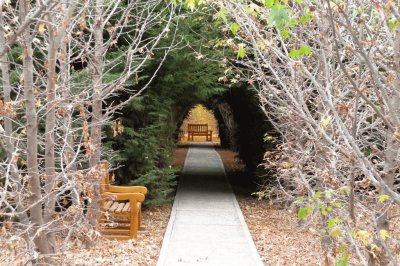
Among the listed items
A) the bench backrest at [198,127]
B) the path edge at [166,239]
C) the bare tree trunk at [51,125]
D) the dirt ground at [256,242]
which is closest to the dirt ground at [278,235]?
the dirt ground at [256,242]

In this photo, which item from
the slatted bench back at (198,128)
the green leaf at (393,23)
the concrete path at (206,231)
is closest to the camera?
the green leaf at (393,23)

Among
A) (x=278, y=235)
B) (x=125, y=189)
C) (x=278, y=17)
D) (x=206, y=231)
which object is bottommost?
(x=278, y=235)

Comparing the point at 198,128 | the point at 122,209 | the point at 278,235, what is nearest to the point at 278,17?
the point at 122,209

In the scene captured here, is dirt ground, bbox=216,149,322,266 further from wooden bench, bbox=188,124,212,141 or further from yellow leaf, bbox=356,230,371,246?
wooden bench, bbox=188,124,212,141

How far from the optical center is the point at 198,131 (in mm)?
50250

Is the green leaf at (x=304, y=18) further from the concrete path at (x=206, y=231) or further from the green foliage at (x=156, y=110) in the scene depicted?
the green foliage at (x=156, y=110)

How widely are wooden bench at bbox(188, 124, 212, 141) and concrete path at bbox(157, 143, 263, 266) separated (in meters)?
31.5

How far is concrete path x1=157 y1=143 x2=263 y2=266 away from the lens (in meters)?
8.16

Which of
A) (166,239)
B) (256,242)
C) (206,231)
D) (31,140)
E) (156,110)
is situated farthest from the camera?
(156,110)

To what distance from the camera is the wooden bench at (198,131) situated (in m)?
48.8

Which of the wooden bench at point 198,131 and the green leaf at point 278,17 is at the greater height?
the green leaf at point 278,17

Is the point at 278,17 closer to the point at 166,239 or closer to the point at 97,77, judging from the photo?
the point at 97,77

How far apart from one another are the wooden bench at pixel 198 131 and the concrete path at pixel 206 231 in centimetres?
3154

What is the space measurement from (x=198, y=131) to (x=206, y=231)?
40095 mm
